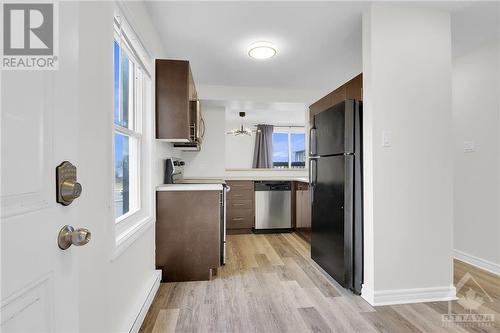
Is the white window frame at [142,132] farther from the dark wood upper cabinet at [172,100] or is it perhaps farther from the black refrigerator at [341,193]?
the black refrigerator at [341,193]

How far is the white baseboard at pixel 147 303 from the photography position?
1647mm

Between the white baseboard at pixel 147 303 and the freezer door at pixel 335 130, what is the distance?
75.3 inches

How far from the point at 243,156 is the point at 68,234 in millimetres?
6890

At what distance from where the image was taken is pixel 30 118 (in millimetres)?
563

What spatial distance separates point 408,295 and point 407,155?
1089 millimetres

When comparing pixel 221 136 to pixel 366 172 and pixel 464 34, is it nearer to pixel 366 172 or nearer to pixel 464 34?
pixel 366 172

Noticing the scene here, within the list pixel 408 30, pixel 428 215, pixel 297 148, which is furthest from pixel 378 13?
pixel 297 148

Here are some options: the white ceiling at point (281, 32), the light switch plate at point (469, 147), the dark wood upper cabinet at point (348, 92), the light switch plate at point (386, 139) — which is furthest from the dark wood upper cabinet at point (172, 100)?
the light switch plate at point (469, 147)

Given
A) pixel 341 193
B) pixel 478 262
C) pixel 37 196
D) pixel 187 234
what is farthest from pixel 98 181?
pixel 478 262

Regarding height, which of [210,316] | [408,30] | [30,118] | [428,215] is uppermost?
[408,30]

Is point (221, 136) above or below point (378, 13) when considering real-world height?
below

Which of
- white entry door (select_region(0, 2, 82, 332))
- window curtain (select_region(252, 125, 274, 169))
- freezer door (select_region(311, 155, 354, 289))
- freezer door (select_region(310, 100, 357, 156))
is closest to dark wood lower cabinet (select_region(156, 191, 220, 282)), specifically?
freezer door (select_region(311, 155, 354, 289))

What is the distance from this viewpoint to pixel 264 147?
730cm

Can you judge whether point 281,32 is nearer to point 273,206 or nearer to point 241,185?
point 241,185
